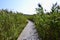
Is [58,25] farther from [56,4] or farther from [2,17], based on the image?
[2,17]

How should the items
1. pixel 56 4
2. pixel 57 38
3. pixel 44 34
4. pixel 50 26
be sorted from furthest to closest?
1. pixel 56 4
2. pixel 44 34
3. pixel 50 26
4. pixel 57 38

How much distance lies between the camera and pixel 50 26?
10.4 meters

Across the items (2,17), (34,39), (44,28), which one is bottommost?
(34,39)

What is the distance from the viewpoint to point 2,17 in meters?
11.1

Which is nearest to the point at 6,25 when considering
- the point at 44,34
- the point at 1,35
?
the point at 1,35

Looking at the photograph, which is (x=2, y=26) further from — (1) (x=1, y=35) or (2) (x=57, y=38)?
(2) (x=57, y=38)

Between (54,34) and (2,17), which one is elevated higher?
(2,17)

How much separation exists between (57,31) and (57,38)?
1.19 feet

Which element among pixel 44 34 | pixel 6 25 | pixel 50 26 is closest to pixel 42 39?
pixel 44 34

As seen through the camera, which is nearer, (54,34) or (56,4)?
(54,34)

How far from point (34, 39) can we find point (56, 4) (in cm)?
250

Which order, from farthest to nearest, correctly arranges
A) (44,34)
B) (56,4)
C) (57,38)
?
(56,4), (44,34), (57,38)

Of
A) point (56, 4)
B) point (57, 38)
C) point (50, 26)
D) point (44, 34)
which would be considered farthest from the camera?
point (56, 4)

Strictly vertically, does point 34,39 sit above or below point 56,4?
below
